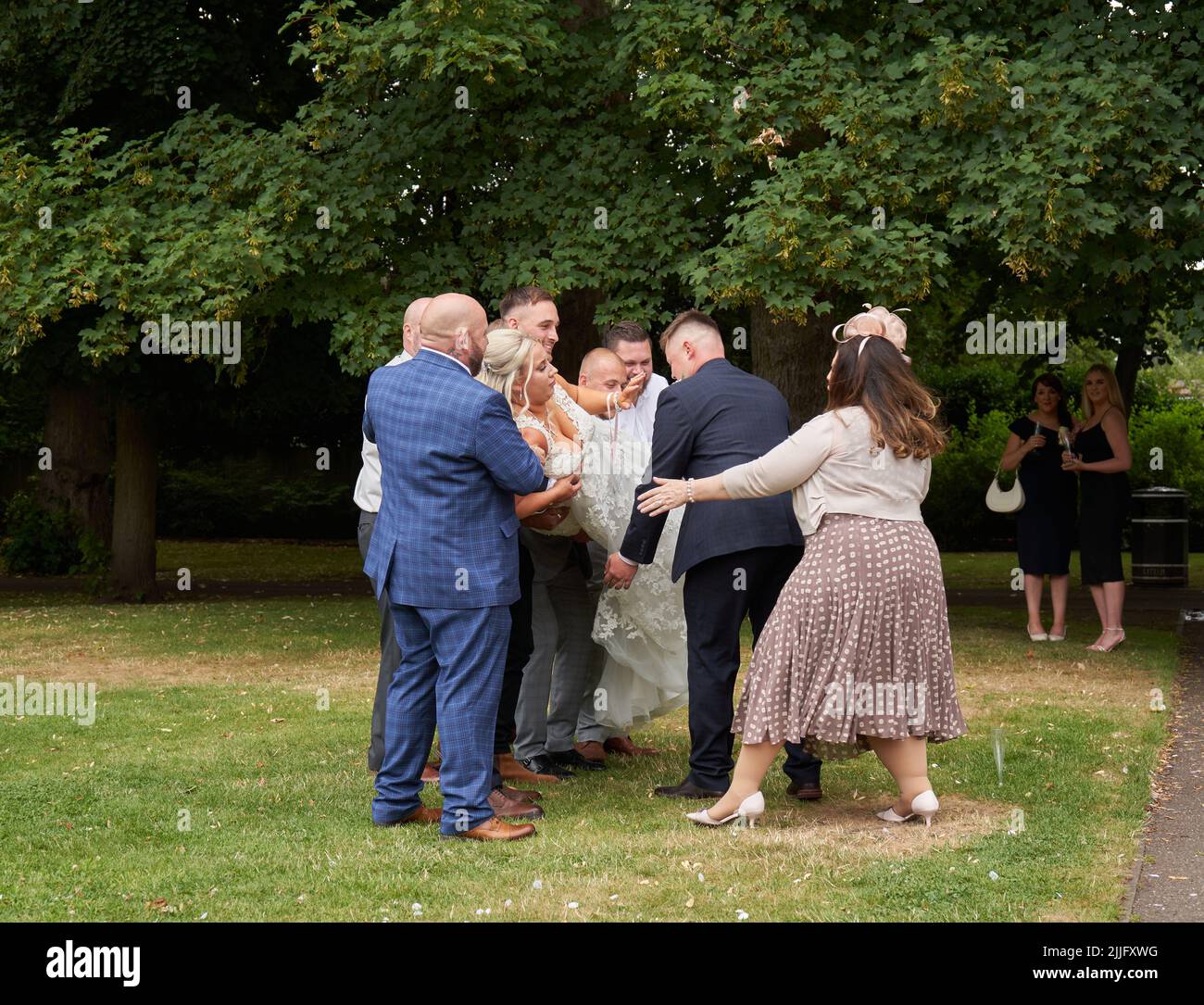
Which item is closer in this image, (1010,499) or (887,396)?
(887,396)

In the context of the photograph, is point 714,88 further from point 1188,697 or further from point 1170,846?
point 1170,846

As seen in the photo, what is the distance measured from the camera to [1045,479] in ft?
39.2

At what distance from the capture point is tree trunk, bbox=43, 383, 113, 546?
2014cm

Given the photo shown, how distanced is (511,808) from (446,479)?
1.47m

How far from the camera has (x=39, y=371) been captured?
16.6 m

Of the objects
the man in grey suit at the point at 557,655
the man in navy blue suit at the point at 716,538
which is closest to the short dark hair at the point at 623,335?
the man in grey suit at the point at 557,655

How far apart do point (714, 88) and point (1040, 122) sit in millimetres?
2640

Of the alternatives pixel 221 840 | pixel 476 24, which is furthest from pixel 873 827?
pixel 476 24

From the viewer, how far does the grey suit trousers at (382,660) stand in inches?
267

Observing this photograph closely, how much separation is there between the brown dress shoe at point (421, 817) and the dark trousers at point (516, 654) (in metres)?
0.74

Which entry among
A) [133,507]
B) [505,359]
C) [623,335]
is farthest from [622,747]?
[133,507]

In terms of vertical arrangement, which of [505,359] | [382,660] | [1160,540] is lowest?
[1160,540]

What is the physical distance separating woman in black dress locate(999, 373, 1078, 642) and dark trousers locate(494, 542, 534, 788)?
6.07m

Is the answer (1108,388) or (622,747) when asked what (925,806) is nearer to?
(622,747)
